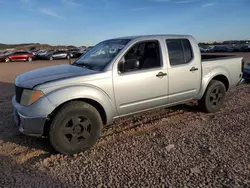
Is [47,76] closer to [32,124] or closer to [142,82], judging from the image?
[32,124]

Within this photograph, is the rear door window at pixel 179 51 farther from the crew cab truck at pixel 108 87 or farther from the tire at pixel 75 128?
the tire at pixel 75 128

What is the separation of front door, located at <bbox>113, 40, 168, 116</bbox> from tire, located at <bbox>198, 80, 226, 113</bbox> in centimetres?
129

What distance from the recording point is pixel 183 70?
4.73 m

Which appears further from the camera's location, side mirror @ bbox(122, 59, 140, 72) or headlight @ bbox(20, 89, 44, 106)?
side mirror @ bbox(122, 59, 140, 72)

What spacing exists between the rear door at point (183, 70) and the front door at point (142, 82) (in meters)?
0.22

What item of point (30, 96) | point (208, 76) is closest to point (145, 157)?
point (30, 96)

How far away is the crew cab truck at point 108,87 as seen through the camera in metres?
3.50

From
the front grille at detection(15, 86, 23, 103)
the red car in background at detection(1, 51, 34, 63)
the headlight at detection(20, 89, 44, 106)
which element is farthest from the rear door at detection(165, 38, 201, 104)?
the red car in background at detection(1, 51, 34, 63)

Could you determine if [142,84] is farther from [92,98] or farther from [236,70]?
[236,70]

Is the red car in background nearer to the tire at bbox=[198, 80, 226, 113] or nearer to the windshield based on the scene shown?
the windshield

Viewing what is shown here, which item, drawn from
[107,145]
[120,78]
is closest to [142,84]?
[120,78]

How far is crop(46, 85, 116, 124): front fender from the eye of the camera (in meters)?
3.47

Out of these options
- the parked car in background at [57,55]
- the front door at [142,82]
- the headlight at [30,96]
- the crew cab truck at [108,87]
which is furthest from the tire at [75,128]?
the parked car in background at [57,55]

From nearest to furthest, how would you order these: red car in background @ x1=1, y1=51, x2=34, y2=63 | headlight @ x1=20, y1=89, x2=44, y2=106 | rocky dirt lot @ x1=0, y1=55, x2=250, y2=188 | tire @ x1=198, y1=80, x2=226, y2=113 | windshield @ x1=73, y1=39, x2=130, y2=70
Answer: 1. rocky dirt lot @ x1=0, y1=55, x2=250, y2=188
2. headlight @ x1=20, y1=89, x2=44, y2=106
3. windshield @ x1=73, y1=39, x2=130, y2=70
4. tire @ x1=198, y1=80, x2=226, y2=113
5. red car in background @ x1=1, y1=51, x2=34, y2=63
